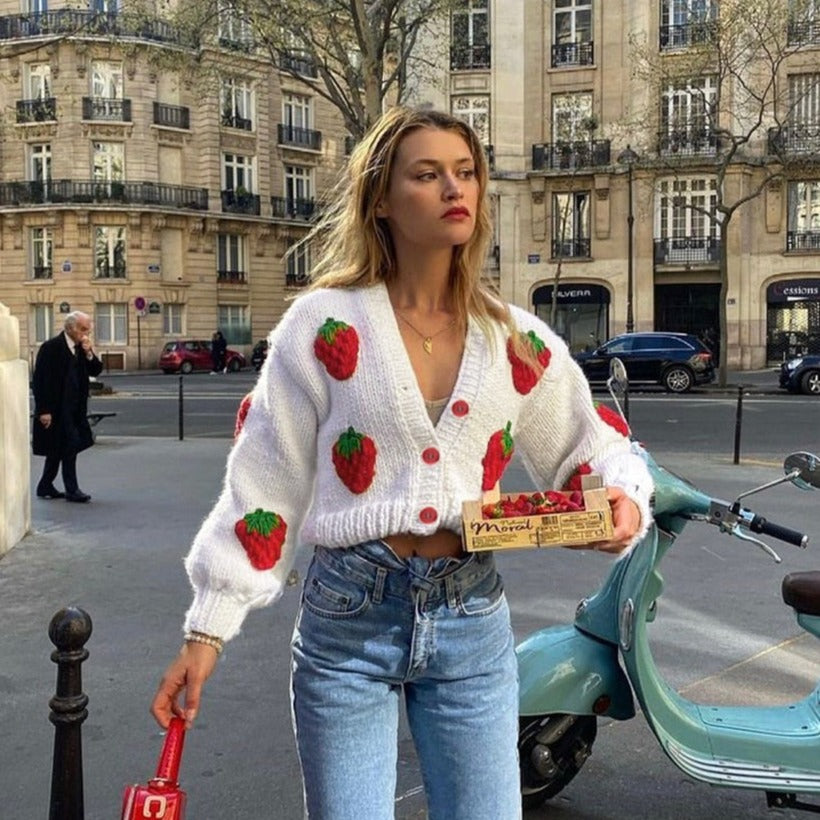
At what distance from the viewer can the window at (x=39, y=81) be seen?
4197cm

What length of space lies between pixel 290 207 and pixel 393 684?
4688 centimetres

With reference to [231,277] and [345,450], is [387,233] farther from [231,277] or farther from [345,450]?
[231,277]

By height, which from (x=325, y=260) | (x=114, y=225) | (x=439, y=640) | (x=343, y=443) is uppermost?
(x=114, y=225)

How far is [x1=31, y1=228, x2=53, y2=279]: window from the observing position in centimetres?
4222

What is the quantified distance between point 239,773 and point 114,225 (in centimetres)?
4134

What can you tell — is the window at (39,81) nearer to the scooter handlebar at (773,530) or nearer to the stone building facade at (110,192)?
the stone building facade at (110,192)

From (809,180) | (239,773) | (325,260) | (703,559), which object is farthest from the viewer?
(809,180)

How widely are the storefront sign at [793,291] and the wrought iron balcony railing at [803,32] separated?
26.3 feet

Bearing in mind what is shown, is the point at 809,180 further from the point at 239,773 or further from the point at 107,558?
the point at 239,773

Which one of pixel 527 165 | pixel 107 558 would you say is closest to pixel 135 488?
pixel 107 558

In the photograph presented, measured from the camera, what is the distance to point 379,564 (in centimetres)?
186

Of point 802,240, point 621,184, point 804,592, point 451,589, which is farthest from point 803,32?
point 451,589

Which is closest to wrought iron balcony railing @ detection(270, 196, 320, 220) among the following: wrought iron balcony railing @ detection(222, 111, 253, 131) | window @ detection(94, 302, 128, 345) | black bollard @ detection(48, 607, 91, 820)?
wrought iron balcony railing @ detection(222, 111, 253, 131)

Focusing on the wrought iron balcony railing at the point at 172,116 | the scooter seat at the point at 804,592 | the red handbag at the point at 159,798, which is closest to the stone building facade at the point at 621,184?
the wrought iron balcony railing at the point at 172,116
